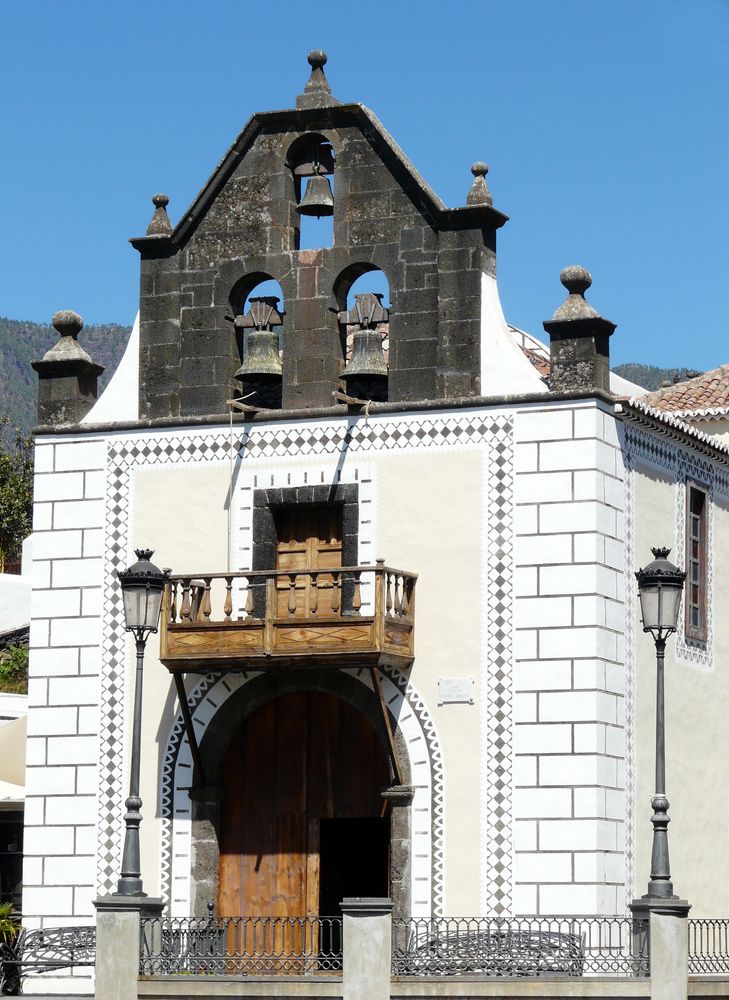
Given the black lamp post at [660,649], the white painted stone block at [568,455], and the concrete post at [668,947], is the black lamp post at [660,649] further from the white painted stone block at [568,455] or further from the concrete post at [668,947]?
the white painted stone block at [568,455]

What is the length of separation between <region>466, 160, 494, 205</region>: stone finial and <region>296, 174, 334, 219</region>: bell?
72.5 inches

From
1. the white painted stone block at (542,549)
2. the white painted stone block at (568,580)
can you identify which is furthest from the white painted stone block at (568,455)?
the white painted stone block at (568,580)

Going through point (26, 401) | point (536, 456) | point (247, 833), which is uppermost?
point (26, 401)

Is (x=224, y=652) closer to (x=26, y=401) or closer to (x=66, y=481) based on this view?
(x=66, y=481)

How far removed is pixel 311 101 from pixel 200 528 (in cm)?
557

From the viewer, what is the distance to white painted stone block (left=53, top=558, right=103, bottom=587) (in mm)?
28047

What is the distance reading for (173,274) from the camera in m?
28.4

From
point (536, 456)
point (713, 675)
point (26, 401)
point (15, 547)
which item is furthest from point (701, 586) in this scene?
point (26, 401)

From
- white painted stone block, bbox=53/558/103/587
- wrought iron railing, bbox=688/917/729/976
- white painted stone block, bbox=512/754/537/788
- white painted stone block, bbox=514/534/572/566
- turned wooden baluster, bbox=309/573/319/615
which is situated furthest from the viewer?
white painted stone block, bbox=53/558/103/587

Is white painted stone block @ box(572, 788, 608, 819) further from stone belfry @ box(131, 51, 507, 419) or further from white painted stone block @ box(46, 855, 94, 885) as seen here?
white painted stone block @ box(46, 855, 94, 885)

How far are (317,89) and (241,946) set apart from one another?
10.7m

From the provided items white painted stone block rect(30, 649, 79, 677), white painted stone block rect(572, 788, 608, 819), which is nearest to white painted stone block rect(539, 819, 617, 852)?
white painted stone block rect(572, 788, 608, 819)

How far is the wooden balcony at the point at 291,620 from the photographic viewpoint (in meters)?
25.7

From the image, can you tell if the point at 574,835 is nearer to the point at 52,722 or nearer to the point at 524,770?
the point at 524,770
